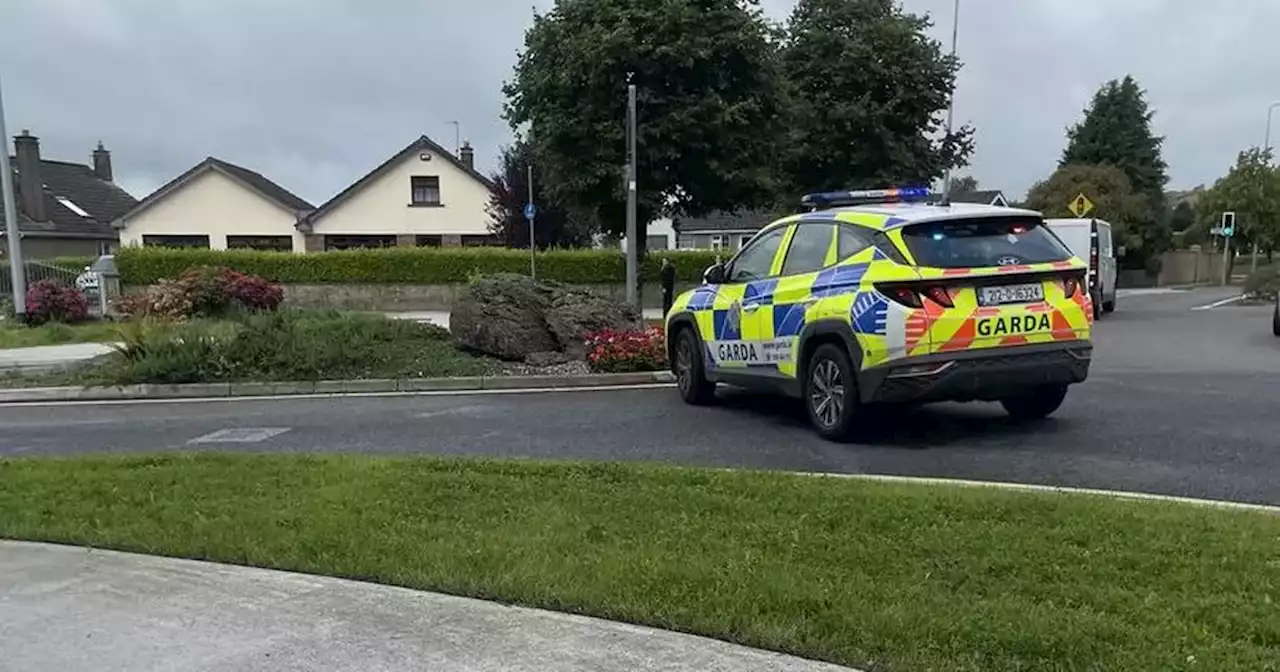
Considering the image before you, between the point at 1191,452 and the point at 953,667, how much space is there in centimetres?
451

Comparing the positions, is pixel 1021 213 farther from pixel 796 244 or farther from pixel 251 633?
pixel 251 633

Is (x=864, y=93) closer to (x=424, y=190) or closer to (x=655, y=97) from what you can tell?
(x=655, y=97)

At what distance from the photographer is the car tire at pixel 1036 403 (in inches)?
313

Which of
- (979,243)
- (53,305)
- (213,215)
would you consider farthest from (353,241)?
(979,243)

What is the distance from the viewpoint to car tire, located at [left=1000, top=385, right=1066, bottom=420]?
7.95 metres

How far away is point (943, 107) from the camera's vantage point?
78.0 ft

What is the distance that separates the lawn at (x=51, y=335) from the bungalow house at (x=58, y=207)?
70.9 ft

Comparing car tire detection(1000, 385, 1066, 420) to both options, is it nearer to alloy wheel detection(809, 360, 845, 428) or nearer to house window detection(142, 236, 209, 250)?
alloy wheel detection(809, 360, 845, 428)

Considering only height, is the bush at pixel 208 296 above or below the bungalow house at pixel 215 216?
below

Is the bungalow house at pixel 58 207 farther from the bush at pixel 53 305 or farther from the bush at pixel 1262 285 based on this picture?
the bush at pixel 1262 285

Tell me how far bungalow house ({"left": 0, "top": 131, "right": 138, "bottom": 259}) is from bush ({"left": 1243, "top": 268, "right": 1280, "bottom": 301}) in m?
42.9

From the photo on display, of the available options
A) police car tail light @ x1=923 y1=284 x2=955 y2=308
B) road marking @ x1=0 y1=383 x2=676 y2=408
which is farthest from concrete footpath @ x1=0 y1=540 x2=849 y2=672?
road marking @ x1=0 y1=383 x2=676 y2=408

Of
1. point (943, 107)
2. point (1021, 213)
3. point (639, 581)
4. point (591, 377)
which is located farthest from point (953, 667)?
point (943, 107)

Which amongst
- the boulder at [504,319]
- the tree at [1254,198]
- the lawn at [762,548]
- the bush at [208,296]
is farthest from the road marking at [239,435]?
the tree at [1254,198]
